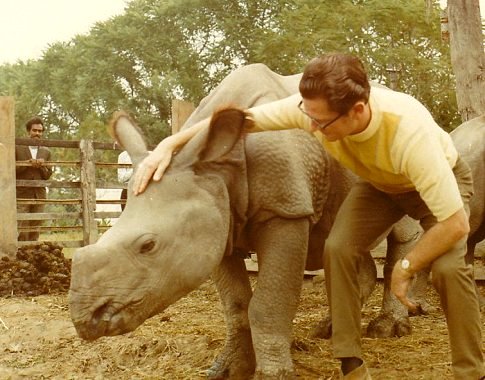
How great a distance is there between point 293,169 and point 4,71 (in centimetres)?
3832

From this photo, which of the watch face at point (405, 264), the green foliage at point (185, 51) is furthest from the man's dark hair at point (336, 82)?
the green foliage at point (185, 51)

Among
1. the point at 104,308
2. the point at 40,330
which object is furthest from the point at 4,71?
the point at 104,308

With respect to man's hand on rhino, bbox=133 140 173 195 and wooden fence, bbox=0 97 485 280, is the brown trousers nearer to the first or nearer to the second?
man's hand on rhino, bbox=133 140 173 195

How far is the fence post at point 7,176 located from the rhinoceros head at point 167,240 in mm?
5201

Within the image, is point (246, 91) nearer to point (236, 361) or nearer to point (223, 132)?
point (223, 132)

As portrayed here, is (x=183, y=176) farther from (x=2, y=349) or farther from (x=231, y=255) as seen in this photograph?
(x=2, y=349)

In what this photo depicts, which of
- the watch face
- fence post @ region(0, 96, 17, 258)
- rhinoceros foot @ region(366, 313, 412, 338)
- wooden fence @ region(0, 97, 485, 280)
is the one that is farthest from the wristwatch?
fence post @ region(0, 96, 17, 258)

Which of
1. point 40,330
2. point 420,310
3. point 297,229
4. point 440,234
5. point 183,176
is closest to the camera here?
point 440,234

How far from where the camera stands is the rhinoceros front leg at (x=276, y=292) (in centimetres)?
393

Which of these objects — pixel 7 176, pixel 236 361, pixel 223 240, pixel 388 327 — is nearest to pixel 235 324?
pixel 236 361

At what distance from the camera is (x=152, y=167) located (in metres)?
3.74

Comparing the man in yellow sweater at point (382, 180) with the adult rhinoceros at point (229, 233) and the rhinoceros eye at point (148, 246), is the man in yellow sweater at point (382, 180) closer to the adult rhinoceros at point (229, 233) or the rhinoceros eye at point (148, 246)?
the adult rhinoceros at point (229, 233)

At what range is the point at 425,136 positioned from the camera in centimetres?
325

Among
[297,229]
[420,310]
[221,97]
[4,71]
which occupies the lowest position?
[420,310]
